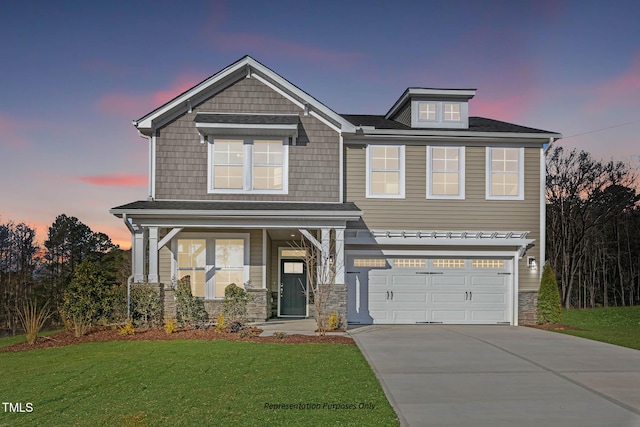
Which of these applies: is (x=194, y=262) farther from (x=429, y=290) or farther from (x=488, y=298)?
(x=488, y=298)

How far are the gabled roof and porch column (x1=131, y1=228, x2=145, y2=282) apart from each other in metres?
3.22

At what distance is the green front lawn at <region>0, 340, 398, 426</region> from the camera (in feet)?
21.9

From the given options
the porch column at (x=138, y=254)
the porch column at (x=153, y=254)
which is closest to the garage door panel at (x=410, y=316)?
the porch column at (x=153, y=254)

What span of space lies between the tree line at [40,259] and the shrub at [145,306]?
69.0 ft

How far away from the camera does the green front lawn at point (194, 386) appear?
21.9 ft

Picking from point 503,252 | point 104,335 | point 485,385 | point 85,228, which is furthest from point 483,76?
point 85,228

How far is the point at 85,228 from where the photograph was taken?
1426 inches

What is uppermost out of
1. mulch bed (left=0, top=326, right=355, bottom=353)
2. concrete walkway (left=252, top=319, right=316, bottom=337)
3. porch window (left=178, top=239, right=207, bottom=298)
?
porch window (left=178, top=239, right=207, bottom=298)

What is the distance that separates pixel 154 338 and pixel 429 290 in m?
8.15

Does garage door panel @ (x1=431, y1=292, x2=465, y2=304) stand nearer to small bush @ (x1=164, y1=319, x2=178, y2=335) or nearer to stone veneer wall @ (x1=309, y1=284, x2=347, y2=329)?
stone veneer wall @ (x1=309, y1=284, x2=347, y2=329)

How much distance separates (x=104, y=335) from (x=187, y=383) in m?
5.71

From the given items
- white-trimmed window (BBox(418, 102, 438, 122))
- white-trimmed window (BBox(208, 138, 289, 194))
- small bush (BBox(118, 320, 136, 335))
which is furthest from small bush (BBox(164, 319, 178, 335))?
white-trimmed window (BBox(418, 102, 438, 122))

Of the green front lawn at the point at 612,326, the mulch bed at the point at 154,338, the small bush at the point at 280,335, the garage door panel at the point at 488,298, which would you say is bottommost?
the green front lawn at the point at 612,326

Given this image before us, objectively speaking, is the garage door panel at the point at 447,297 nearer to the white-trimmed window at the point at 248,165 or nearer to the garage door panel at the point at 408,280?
the garage door panel at the point at 408,280
